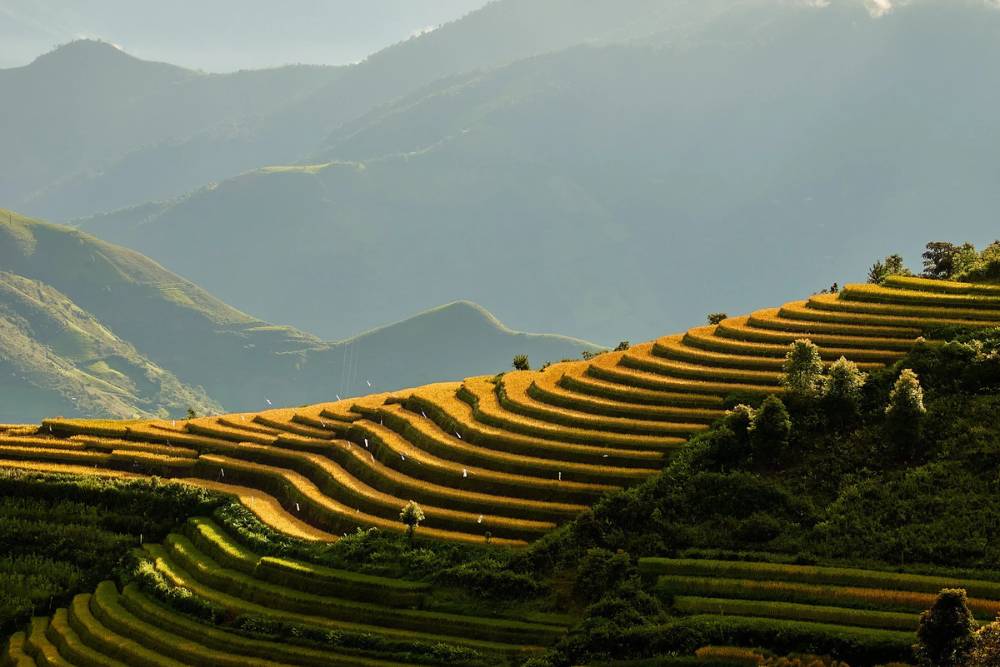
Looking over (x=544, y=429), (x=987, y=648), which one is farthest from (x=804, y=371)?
(x=987, y=648)

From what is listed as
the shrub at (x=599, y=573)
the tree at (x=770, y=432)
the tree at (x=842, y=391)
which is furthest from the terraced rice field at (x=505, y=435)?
the shrub at (x=599, y=573)

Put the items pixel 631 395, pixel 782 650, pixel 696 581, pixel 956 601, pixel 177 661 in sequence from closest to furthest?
pixel 956 601, pixel 782 650, pixel 696 581, pixel 177 661, pixel 631 395

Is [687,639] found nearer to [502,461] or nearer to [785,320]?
[502,461]

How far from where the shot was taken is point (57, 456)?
63.1 meters

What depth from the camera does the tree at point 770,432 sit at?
147ft

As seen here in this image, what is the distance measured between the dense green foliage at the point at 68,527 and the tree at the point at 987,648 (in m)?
36.1

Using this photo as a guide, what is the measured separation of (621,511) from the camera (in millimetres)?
43062

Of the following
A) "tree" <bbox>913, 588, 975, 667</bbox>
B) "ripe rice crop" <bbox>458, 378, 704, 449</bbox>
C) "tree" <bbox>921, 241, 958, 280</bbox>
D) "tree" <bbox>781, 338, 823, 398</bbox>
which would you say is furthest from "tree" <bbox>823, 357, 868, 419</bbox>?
"tree" <bbox>921, 241, 958, 280</bbox>

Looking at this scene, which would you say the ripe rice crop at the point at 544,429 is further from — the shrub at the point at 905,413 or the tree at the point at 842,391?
the shrub at the point at 905,413

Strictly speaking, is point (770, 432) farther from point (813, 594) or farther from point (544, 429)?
point (544, 429)

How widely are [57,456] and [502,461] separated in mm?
28061

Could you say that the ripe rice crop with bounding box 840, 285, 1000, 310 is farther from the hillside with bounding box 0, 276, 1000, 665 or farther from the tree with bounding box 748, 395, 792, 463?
the tree with bounding box 748, 395, 792, 463

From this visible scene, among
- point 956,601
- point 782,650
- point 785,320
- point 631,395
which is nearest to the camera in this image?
point 956,601

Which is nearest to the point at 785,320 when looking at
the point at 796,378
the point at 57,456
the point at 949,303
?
the point at 949,303
